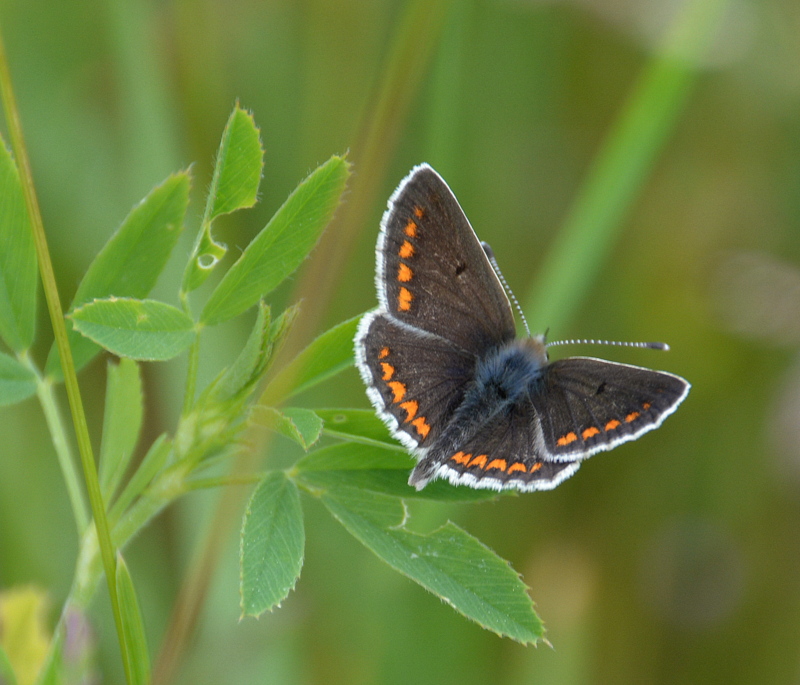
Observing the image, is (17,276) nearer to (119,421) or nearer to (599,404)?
(119,421)

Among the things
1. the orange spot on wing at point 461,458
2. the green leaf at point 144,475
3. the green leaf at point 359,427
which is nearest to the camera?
the green leaf at point 144,475

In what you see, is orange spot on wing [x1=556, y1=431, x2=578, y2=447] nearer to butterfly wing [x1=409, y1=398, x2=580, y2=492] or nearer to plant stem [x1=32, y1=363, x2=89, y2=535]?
butterfly wing [x1=409, y1=398, x2=580, y2=492]

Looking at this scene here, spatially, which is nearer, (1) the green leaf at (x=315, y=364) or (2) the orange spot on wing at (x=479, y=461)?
(1) the green leaf at (x=315, y=364)

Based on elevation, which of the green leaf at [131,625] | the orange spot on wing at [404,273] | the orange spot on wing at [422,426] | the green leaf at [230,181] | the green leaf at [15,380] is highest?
the green leaf at [230,181]

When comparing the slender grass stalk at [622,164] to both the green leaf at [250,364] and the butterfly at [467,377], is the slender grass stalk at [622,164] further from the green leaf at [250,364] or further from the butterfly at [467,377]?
the green leaf at [250,364]

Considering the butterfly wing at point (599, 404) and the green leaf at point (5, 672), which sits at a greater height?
the butterfly wing at point (599, 404)

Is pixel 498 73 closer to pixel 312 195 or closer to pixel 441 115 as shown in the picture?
pixel 441 115

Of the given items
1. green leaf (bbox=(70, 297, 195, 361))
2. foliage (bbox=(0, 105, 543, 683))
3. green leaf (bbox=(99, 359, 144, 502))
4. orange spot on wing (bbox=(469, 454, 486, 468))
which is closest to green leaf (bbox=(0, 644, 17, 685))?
foliage (bbox=(0, 105, 543, 683))

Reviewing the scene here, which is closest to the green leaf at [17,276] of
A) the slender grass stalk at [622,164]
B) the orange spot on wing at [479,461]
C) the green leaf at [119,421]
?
the green leaf at [119,421]
